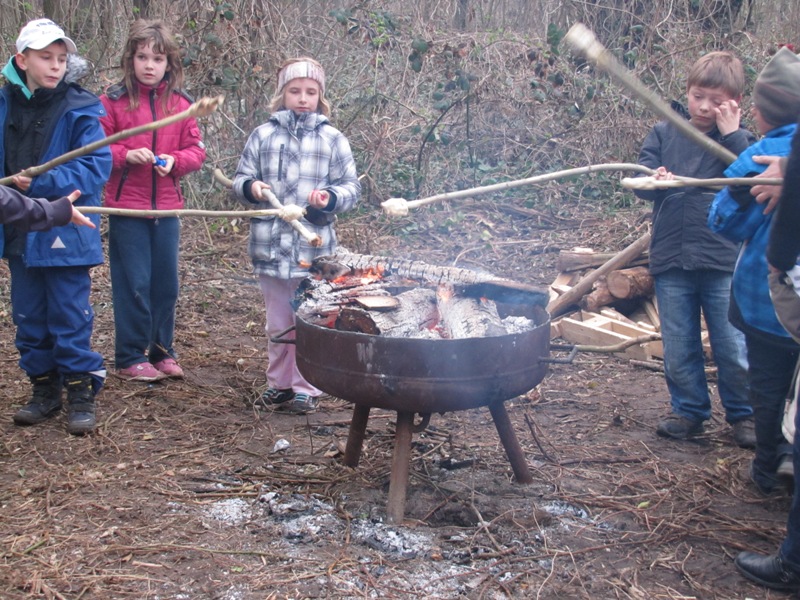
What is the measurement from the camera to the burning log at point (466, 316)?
133 inches

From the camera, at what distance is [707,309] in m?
4.18

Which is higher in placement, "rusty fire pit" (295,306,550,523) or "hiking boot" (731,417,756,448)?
"rusty fire pit" (295,306,550,523)

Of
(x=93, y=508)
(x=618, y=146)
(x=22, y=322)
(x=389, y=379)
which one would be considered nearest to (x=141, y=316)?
(x=22, y=322)

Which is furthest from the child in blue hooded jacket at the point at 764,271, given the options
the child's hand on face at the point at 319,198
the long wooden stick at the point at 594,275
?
the long wooden stick at the point at 594,275

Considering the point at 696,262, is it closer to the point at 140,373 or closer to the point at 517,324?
the point at 517,324

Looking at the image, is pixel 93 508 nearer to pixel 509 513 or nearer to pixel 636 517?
pixel 509 513

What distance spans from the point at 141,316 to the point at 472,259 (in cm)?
383

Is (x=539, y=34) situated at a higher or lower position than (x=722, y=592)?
higher

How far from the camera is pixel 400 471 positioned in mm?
3383

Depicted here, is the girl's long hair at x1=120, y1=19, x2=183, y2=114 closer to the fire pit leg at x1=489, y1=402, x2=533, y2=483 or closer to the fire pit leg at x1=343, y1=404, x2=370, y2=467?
the fire pit leg at x1=343, y1=404, x2=370, y2=467

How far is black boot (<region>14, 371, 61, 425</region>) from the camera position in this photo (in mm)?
4273

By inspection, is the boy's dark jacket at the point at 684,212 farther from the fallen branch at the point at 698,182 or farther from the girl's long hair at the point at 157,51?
the girl's long hair at the point at 157,51

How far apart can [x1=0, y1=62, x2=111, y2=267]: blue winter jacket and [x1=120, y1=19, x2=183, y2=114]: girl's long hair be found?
46 centimetres

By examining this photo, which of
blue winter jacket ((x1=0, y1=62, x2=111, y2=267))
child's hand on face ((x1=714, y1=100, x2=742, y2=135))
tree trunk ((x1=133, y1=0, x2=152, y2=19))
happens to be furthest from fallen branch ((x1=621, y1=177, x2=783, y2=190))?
tree trunk ((x1=133, y1=0, x2=152, y2=19))
